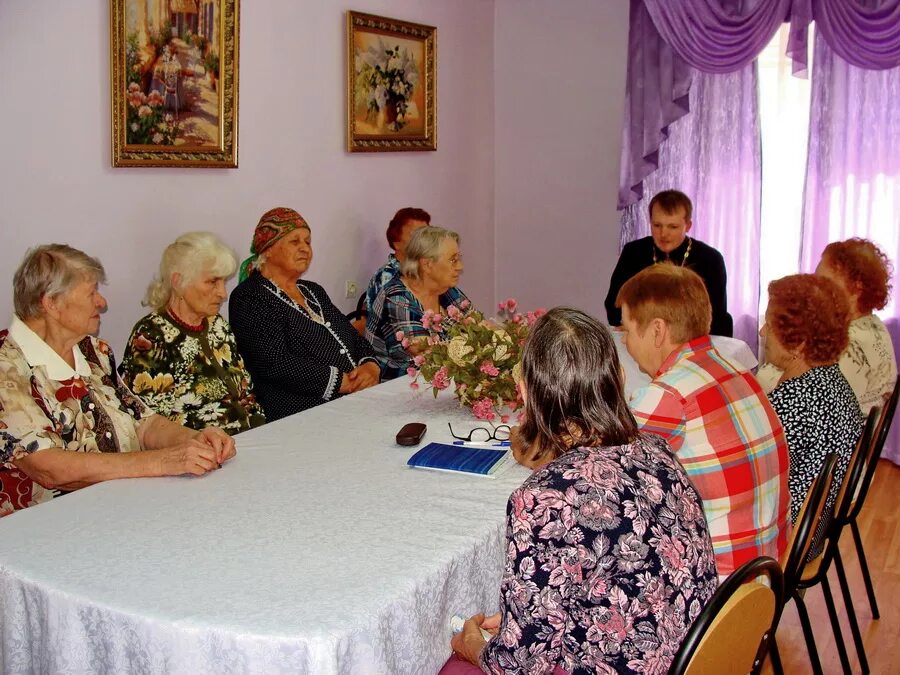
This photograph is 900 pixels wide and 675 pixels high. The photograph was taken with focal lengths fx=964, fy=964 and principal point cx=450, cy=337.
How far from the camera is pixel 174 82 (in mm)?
3746

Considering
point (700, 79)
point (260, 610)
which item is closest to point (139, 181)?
point (260, 610)

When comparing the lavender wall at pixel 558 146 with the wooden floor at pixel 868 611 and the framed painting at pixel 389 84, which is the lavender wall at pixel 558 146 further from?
the wooden floor at pixel 868 611

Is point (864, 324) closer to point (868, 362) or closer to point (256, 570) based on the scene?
point (868, 362)

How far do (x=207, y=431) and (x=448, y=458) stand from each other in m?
0.61

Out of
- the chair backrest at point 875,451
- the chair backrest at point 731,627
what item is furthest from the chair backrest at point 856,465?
the chair backrest at point 731,627

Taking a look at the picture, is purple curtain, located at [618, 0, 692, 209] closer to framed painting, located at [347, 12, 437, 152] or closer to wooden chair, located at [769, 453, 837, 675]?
framed painting, located at [347, 12, 437, 152]

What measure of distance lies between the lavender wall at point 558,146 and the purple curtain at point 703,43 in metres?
0.21

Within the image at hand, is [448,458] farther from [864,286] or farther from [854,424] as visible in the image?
[864,286]

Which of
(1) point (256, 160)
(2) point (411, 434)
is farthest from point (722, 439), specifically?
(1) point (256, 160)

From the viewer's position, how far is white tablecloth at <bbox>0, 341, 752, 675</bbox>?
1.61 metres

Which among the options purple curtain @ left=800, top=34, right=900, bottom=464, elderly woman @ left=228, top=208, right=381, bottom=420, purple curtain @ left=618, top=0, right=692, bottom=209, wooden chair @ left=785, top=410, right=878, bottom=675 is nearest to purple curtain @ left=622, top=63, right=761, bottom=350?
purple curtain @ left=618, top=0, right=692, bottom=209

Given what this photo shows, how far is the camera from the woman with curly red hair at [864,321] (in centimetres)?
331

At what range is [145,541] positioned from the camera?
192 cm

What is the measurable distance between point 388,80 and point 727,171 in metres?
1.93
